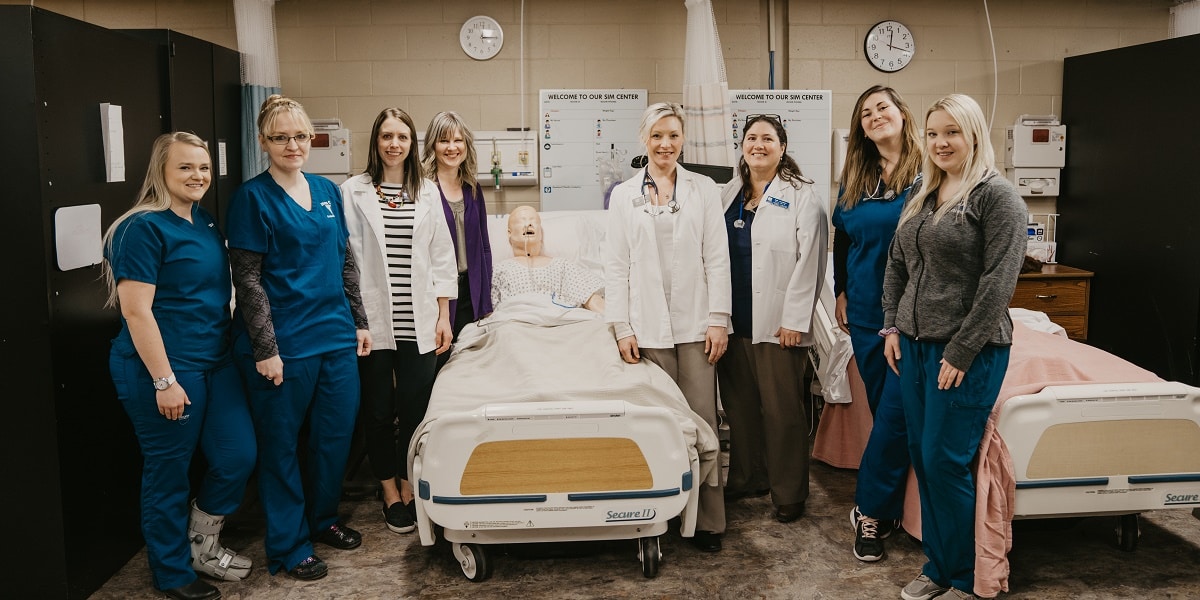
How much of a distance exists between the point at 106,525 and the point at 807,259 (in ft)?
8.03

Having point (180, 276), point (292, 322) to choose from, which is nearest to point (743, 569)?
point (292, 322)

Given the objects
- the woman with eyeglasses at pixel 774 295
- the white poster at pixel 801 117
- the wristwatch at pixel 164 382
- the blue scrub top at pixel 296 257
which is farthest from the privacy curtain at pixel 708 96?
the wristwatch at pixel 164 382

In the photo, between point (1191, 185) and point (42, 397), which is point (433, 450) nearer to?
point (42, 397)

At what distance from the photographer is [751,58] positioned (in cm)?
511

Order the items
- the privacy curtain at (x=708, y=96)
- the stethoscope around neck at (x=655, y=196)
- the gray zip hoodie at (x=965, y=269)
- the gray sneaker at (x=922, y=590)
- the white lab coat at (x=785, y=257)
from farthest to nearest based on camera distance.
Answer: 1. the privacy curtain at (x=708, y=96)
2. the white lab coat at (x=785, y=257)
3. the stethoscope around neck at (x=655, y=196)
4. the gray sneaker at (x=922, y=590)
5. the gray zip hoodie at (x=965, y=269)

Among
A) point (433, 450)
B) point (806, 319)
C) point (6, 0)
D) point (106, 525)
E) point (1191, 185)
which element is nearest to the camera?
point (433, 450)

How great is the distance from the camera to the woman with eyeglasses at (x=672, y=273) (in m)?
3.06

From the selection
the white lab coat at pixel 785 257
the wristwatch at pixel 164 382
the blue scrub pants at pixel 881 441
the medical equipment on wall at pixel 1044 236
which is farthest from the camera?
the medical equipment on wall at pixel 1044 236

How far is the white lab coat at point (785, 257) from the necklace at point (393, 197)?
1.11m

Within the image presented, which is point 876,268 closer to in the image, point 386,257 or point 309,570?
point 386,257

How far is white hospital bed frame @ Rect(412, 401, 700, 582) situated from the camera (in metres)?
2.62

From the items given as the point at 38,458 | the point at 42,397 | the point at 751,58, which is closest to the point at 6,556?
the point at 38,458

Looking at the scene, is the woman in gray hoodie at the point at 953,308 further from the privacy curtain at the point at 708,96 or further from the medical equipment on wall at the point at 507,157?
the medical equipment on wall at the point at 507,157

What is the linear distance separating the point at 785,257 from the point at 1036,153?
273 centimetres
